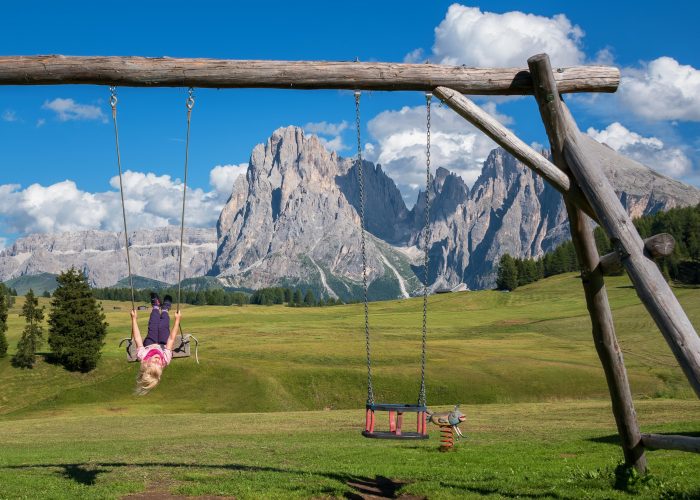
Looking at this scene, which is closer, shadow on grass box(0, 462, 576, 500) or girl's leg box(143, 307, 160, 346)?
shadow on grass box(0, 462, 576, 500)

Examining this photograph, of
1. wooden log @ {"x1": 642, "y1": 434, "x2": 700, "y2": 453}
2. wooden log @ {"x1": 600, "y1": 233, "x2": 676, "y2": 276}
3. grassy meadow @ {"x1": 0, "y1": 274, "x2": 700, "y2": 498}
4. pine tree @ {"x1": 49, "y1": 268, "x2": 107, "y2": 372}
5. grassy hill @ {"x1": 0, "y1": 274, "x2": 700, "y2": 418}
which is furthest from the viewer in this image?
pine tree @ {"x1": 49, "y1": 268, "x2": 107, "y2": 372}

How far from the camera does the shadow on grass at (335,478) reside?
13.1 m

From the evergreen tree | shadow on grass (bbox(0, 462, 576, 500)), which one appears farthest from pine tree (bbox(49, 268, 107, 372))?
the evergreen tree

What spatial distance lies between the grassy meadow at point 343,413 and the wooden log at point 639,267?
3.21m

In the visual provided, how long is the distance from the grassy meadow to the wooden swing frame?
2492mm

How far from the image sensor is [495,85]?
1260cm

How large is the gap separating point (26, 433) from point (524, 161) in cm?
3111

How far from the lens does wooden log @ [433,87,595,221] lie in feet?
37.3

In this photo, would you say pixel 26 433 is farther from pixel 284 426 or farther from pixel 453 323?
pixel 453 323

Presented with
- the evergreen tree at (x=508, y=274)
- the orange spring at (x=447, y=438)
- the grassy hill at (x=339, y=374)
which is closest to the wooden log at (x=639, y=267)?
the orange spring at (x=447, y=438)

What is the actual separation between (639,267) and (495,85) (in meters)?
4.33

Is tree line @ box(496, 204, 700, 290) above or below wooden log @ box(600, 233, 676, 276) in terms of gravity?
above

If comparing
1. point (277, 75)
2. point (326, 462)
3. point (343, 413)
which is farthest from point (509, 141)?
point (343, 413)

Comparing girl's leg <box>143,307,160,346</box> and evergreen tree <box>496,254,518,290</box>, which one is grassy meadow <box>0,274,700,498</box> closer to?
girl's leg <box>143,307,160,346</box>
